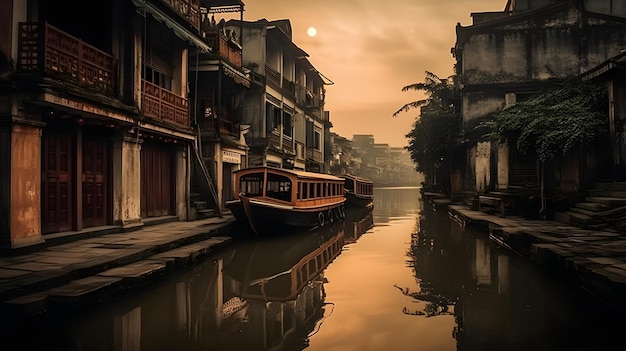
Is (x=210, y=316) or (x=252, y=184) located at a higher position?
(x=252, y=184)

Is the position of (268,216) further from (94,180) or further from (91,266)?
(91,266)

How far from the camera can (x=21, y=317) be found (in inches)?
218

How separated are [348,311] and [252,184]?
9980 mm

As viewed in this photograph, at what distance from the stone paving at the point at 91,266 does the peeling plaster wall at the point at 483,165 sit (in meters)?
14.6

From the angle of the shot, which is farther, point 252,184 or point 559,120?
point 252,184

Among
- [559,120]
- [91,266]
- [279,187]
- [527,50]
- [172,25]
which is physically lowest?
[91,266]

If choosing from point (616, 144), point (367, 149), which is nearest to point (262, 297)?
point (616, 144)

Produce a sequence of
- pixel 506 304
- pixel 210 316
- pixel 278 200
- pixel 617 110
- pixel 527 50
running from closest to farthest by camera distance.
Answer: pixel 210 316 → pixel 506 304 → pixel 617 110 → pixel 278 200 → pixel 527 50

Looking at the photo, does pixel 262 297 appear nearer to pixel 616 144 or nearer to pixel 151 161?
pixel 151 161

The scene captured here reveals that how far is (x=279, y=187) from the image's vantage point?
16.5 meters

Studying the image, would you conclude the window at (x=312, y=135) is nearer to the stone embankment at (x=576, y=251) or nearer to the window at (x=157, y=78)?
the window at (x=157, y=78)

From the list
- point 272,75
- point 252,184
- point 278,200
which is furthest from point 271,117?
point 278,200

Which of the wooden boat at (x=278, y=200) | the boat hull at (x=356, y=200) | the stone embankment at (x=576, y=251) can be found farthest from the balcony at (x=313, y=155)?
the stone embankment at (x=576, y=251)

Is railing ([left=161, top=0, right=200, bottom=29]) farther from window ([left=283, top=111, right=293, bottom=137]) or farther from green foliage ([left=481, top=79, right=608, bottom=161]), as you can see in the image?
green foliage ([left=481, top=79, right=608, bottom=161])
